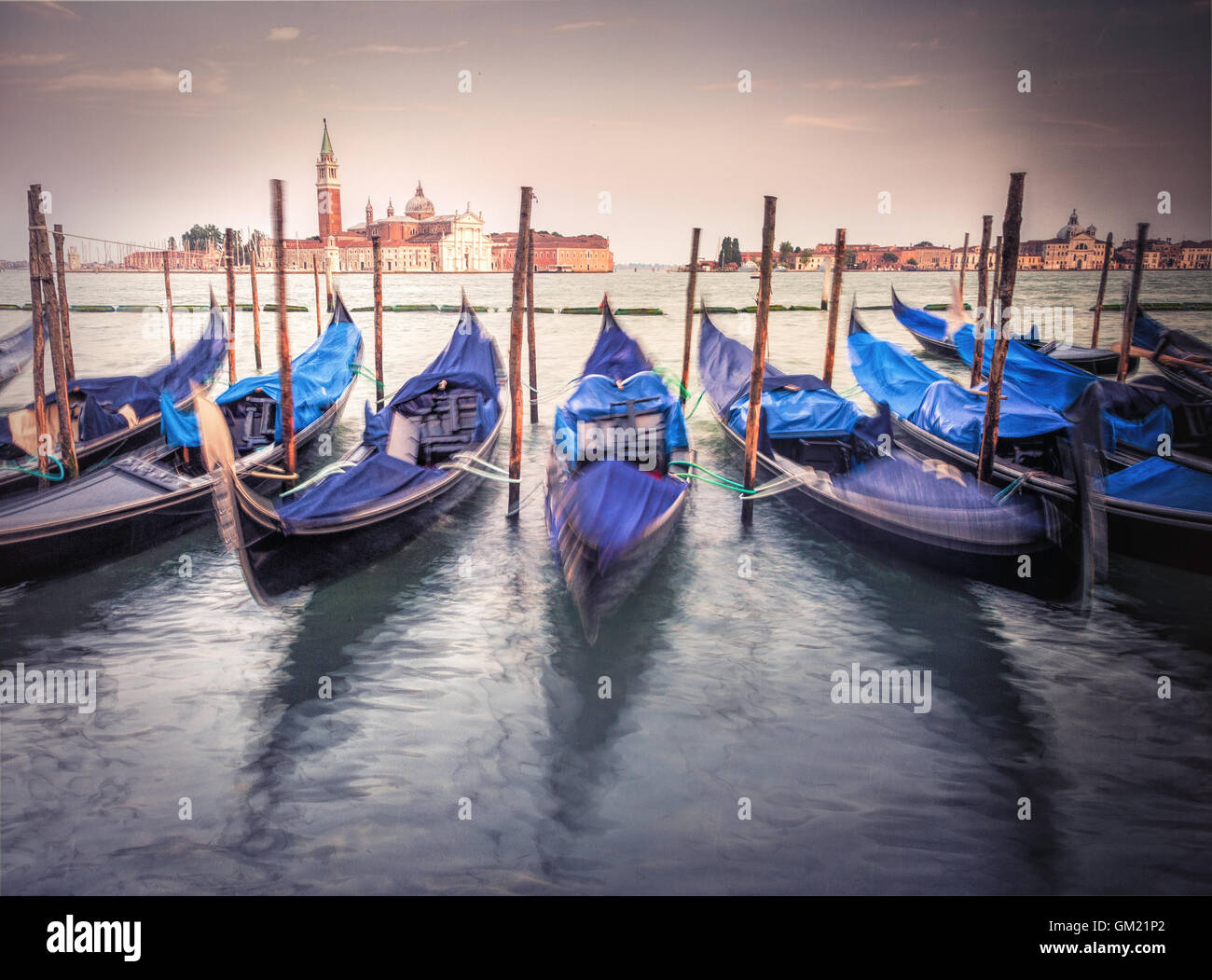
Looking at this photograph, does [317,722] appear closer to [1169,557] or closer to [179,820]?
[179,820]

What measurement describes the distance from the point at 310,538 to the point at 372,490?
19.6 inches

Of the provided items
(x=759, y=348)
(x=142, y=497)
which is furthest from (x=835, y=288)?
(x=142, y=497)

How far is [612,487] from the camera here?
3232 mm

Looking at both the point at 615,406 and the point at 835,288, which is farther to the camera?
the point at 835,288

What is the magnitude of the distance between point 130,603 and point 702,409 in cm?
593

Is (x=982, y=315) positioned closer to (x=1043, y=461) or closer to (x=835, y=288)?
(x=835, y=288)

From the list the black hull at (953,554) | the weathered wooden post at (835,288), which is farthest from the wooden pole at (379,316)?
the black hull at (953,554)

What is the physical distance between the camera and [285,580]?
3051mm

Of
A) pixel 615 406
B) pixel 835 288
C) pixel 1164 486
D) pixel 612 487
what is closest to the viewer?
pixel 612 487

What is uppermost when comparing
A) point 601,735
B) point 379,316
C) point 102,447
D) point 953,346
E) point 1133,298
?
point 1133,298

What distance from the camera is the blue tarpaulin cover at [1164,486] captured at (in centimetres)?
322
